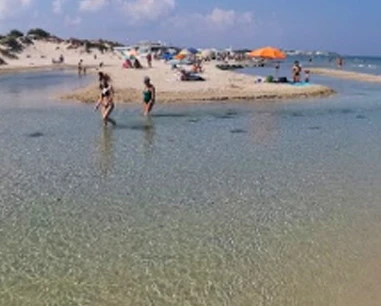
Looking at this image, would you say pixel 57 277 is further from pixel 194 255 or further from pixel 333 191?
pixel 333 191

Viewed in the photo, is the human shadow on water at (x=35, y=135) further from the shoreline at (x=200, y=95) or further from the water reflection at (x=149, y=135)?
the shoreline at (x=200, y=95)

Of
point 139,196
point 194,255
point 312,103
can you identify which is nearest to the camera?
point 194,255

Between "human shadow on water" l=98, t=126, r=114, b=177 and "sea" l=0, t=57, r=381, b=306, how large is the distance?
31 mm

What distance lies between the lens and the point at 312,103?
3534 centimetres

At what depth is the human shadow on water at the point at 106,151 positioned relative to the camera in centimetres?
1603

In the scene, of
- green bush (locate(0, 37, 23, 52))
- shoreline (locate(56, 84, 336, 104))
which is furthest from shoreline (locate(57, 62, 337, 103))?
green bush (locate(0, 37, 23, 52))

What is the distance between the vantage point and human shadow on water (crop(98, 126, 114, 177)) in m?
16.0

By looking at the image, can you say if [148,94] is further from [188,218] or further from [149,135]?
[188,218]

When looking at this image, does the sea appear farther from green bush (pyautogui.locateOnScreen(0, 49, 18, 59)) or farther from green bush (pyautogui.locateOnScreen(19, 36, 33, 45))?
green bush (pyautogui.locateOnScreen(19, 36, 33, 45))

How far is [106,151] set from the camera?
1850 centimetres

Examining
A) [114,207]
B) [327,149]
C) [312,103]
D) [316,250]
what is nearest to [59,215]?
[114,207]

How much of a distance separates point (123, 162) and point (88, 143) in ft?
11.6

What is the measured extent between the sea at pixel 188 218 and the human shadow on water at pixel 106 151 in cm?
3

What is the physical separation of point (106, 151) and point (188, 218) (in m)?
7.60
